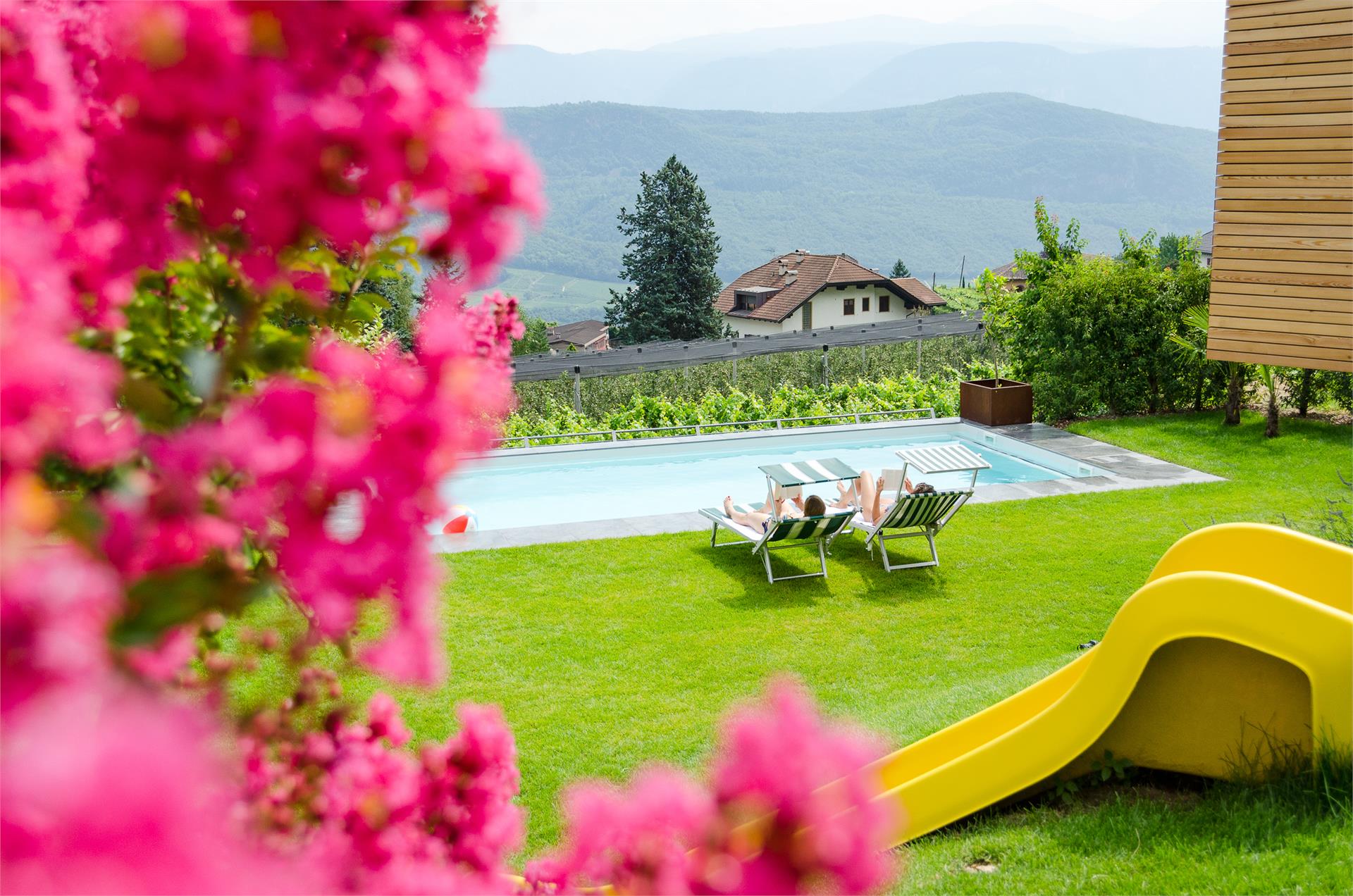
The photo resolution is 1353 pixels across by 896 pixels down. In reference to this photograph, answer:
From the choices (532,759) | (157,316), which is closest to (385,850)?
(157,316)

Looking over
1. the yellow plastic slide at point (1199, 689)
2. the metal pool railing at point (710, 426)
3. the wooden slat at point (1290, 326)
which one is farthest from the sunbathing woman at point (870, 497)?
the metal pool railing at point (710, 426)

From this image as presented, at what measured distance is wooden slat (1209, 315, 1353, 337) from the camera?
7703 mm

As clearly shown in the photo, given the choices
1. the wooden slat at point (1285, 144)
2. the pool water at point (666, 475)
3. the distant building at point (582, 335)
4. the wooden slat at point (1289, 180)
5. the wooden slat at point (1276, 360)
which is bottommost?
the distant building at point (582, 335)

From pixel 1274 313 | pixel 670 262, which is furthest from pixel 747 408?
pixel 670 262

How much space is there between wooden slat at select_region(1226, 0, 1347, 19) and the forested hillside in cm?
12794

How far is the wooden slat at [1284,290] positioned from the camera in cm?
777

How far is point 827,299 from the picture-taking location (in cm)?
7006

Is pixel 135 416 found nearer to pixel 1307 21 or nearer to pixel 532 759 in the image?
pixel 532 759

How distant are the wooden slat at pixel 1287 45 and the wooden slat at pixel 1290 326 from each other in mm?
1955

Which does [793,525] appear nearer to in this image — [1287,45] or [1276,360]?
[1276,360]

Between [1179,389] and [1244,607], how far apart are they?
12.4 meters

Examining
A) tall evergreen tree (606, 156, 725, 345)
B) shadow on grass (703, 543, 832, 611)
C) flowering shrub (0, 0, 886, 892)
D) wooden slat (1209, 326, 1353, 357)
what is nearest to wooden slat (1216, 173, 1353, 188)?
wooden slat (1209, 326, 1353, 357)

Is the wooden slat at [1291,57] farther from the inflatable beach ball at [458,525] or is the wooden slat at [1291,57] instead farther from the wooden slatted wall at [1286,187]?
the inflatable beach ball at [458,525]

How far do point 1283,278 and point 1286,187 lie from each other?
0.71 metres
